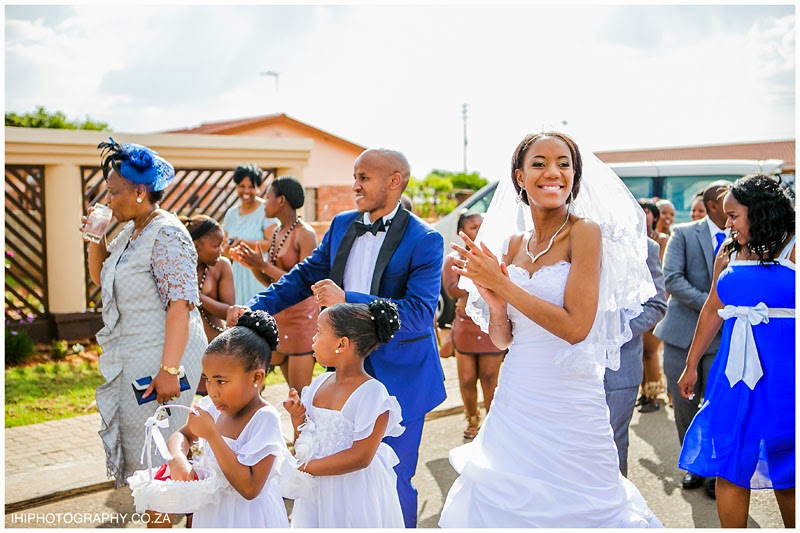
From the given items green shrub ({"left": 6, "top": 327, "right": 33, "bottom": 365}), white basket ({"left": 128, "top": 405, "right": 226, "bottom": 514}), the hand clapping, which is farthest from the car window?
white basket ({"left": 128, "top": 405, "right": 226, "bottom": 514})

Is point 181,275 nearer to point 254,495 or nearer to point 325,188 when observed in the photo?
point 254,495

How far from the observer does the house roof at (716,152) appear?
1549 inches

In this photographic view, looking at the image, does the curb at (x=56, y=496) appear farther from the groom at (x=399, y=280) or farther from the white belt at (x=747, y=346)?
the white belt at (x=747, y=346)

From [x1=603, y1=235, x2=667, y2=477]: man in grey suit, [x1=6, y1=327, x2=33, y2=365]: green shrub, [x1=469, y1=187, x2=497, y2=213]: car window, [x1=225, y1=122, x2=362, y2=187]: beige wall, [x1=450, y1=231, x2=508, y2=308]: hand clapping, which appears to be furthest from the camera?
[x1=225, y1=122, x2=362, y2=187]: beige wall

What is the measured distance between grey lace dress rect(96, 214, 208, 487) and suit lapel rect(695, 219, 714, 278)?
3.72m

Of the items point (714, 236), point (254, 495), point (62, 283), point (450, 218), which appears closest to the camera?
point (254, 495)

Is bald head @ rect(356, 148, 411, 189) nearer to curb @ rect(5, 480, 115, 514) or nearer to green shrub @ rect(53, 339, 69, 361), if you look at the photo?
curb @ rect(5, 480, 115, 514)

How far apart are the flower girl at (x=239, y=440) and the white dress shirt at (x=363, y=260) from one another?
1045mm

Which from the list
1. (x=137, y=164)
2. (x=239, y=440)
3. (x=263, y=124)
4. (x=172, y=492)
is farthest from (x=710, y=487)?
(x=263, y=124)

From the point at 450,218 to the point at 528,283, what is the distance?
27.4 ft

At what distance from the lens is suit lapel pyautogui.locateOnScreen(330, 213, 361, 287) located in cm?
427

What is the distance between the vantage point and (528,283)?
3340 mm

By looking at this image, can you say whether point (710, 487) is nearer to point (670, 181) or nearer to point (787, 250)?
point (787, 250)

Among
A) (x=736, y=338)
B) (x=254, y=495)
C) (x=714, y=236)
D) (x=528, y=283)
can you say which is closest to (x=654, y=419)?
(x=714, y=236)
